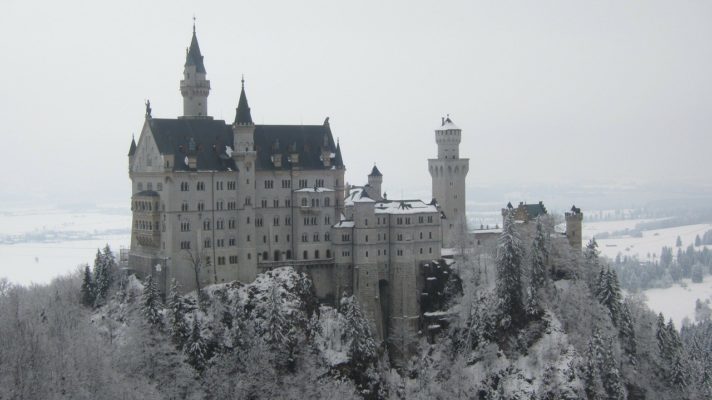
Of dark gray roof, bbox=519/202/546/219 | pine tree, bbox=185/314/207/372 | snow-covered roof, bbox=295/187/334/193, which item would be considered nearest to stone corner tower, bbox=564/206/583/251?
dark gray roof, bbox=519/202/546/219

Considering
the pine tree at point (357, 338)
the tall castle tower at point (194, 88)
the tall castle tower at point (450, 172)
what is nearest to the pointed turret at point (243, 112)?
the tall castle tower at point (194, 88)

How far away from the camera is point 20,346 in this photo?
7762cm

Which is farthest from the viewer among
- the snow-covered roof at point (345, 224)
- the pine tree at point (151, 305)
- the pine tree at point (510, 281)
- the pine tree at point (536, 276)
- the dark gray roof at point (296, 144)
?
the dark gray roof at point (296, 144)

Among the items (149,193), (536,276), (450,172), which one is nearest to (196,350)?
(149,193)

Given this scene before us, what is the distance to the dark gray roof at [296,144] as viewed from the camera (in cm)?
10925

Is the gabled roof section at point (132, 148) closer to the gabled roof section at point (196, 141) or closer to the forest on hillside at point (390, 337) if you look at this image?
the gabled roof section at point (196, 141)

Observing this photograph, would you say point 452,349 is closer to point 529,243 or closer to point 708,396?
point 529,243

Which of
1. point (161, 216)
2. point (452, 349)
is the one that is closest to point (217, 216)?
point (161, 216)

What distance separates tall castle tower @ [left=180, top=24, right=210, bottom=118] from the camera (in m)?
110

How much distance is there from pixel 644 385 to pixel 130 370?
56049 millimetres

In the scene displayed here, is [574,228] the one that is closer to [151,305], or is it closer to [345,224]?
[345,224]

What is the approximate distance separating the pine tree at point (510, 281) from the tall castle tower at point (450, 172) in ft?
66.7

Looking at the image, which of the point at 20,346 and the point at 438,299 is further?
the point at 438,299

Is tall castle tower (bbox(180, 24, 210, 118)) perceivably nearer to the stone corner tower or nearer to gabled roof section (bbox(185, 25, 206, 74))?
gabled roof section (bbox(185, 25, 206, 74))
